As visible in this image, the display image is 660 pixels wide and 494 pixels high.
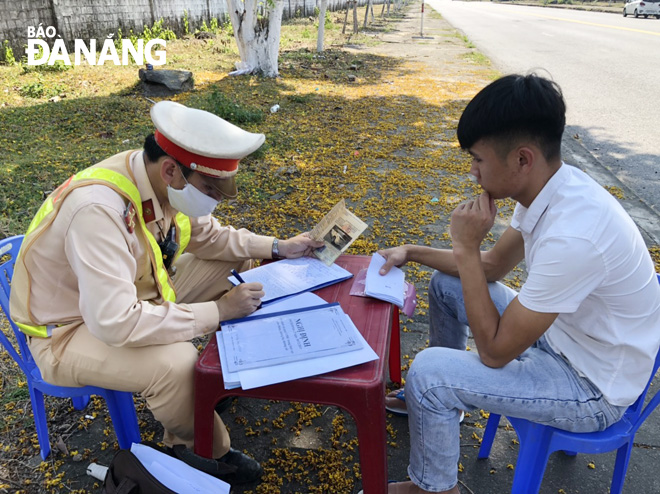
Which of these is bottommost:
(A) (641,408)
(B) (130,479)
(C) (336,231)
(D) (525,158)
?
(B) (130,479)

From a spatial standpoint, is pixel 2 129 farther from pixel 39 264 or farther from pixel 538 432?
pixel 538 432

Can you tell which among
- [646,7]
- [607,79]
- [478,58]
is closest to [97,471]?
[607,79]

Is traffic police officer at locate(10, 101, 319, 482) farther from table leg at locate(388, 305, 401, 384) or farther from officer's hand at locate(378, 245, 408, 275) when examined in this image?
table leg at locate(388, 305, 401, 384)

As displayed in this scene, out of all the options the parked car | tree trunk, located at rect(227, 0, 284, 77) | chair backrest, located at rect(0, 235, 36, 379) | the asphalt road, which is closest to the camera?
chair backrest, located at rect(0, 235, 36, 379)

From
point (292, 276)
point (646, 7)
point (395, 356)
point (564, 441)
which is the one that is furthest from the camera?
point (646, 7)

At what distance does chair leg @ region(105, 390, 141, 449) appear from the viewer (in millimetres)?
1925

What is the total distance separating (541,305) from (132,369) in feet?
4.67

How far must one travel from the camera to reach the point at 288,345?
5.56ft

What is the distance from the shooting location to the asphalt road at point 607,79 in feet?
19.3

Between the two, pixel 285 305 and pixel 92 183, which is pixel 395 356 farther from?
pixel 92 183

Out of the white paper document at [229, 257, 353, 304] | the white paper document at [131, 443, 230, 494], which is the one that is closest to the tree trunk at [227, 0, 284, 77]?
the white paper document at [229, 257, 353, 304]

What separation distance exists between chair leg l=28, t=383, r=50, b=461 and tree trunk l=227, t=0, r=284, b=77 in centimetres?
897

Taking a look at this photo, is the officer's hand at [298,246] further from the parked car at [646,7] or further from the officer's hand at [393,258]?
the parked car at [646,7]

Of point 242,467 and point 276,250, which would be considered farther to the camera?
point 276,250
